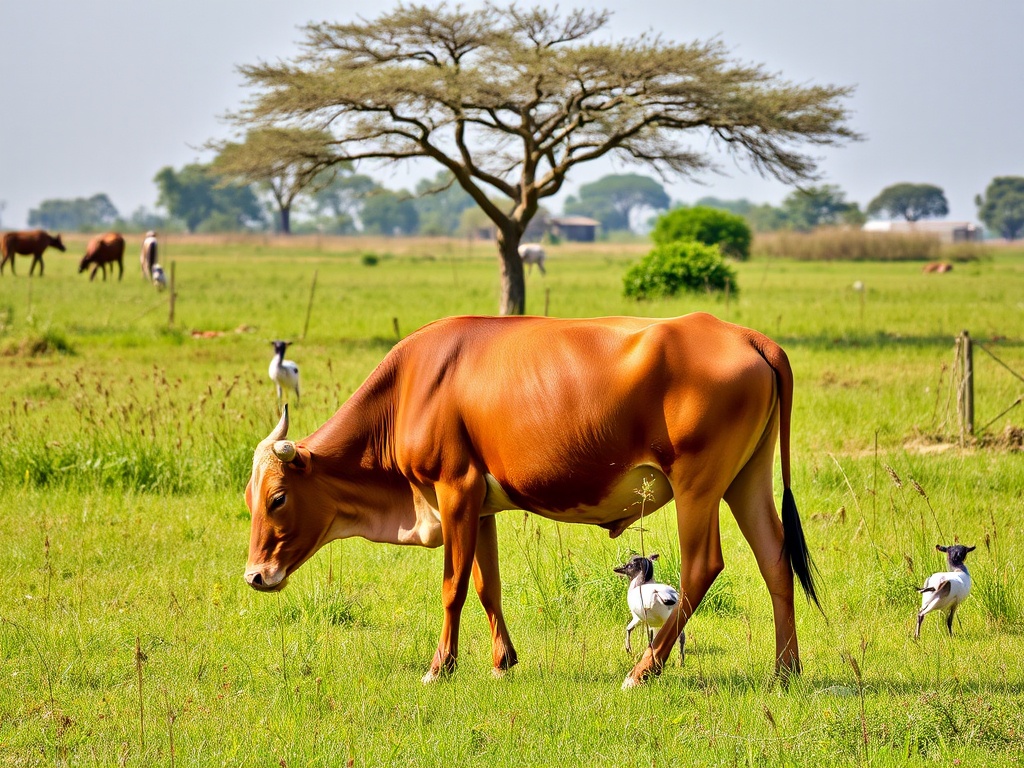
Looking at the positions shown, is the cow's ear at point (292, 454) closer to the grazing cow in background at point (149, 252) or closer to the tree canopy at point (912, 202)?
the grazing cow in background at point (149, 252)

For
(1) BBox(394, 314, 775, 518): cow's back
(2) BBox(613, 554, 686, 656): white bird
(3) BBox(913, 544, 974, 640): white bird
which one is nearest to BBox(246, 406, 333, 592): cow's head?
(1) BBox(394, 314, 775, 518): cow's back

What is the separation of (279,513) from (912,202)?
157 metres

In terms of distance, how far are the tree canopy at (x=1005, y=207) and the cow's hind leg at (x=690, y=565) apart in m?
155

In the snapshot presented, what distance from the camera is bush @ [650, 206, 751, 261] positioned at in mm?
44594

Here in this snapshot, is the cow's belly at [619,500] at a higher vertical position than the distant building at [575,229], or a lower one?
lower

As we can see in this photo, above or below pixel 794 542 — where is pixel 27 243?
above

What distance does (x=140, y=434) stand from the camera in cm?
966

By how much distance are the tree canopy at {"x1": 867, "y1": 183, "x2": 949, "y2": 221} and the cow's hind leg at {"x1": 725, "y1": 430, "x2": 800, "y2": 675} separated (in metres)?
152

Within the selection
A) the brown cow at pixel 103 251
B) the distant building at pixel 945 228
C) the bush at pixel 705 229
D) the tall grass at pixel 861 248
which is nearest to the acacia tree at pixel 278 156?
the brown cow at pixel 103 251

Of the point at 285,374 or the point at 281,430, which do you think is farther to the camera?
the point at 285,374

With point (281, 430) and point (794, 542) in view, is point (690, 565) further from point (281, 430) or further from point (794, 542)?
point (281, 430)

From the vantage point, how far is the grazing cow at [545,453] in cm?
511

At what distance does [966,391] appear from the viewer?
10.7 meters

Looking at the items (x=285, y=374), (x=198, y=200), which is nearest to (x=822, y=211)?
(x=198, y=200)
